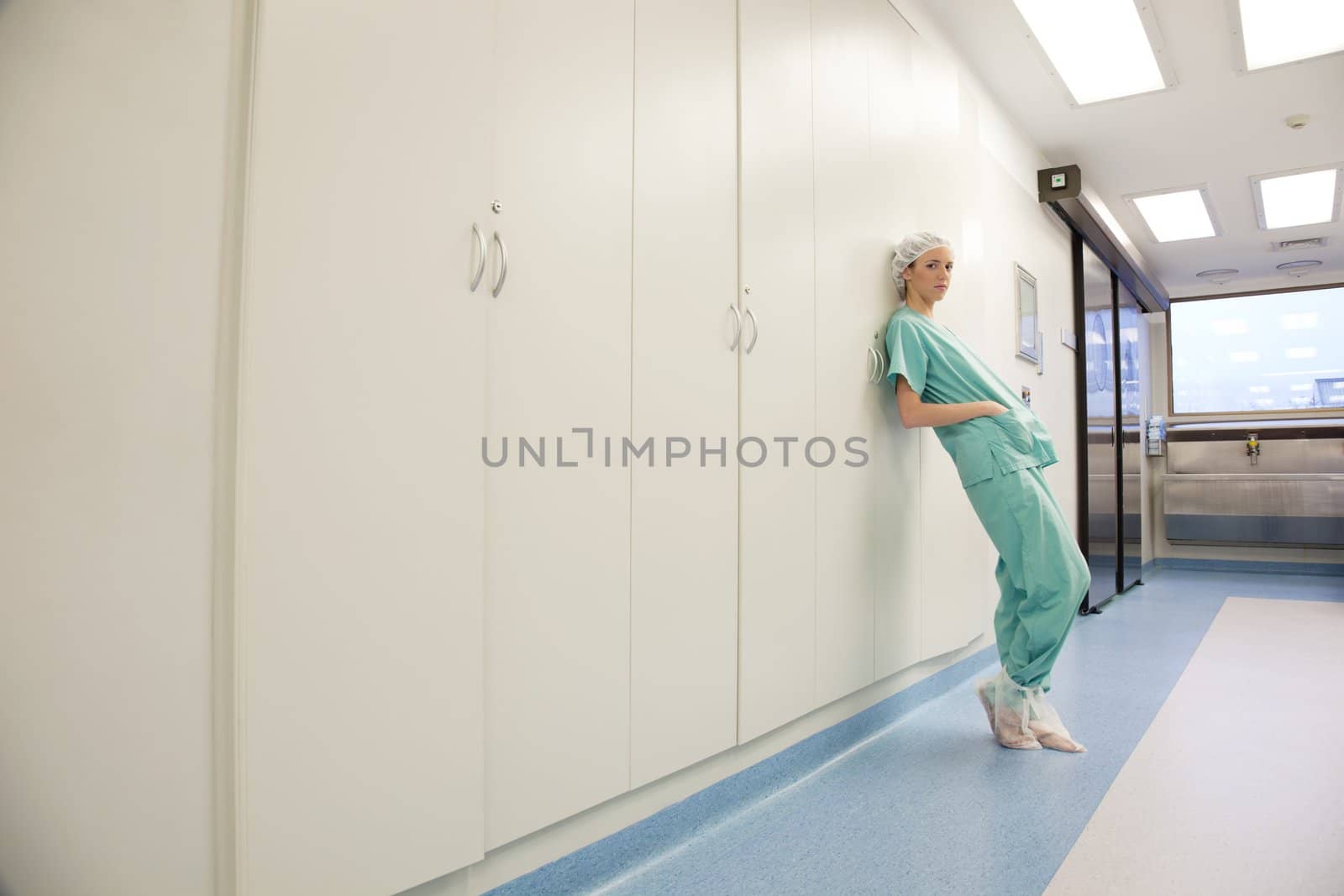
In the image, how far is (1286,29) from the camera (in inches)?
133

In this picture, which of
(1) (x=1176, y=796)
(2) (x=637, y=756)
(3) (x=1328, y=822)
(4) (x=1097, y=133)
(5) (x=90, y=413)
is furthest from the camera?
(4) (x=1097, y=133)

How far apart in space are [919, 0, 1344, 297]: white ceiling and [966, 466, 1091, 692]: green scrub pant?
2053mm

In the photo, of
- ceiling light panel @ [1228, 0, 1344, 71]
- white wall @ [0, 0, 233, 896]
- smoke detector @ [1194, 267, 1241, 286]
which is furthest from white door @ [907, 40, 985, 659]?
smoke detector @ [1194, 267, 1241, 286]

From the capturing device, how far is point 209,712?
1.06 meters

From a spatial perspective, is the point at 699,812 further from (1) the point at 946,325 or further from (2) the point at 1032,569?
(1) the point at 946,325

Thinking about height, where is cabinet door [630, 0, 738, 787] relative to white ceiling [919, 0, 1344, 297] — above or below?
below

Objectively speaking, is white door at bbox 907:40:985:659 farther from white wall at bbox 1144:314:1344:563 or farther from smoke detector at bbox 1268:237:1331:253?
white wall at bbox 1144:314:1344:563

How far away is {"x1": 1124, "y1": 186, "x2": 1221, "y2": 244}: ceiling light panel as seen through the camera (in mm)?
5328

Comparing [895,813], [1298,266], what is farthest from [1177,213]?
[895,813]

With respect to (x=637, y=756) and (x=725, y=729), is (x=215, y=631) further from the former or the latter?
(x=725, y=729)

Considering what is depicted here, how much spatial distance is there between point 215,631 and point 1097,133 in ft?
16.0

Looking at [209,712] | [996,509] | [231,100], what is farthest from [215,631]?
[996,509]

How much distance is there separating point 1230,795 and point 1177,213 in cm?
482

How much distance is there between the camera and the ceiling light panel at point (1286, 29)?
3182mm
